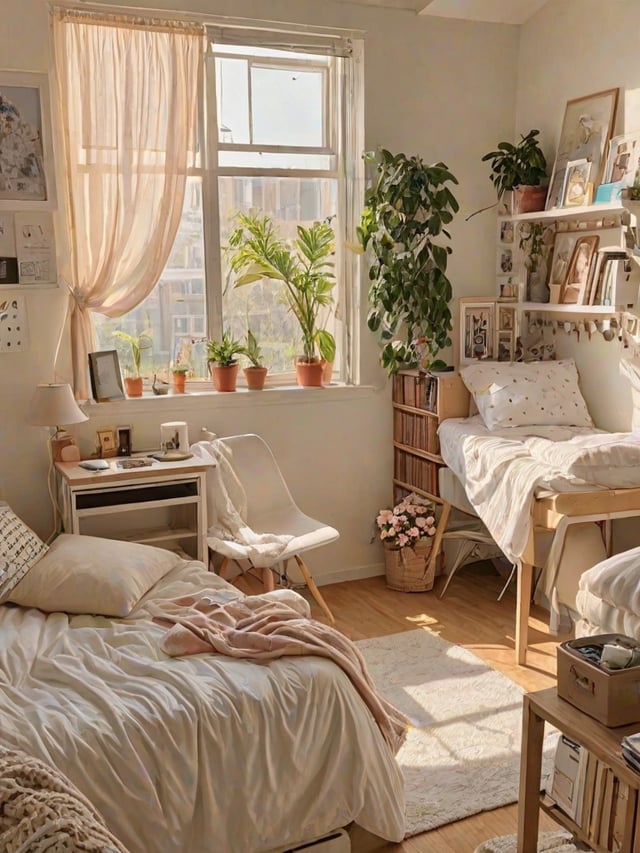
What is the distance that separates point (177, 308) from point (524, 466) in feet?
5.84

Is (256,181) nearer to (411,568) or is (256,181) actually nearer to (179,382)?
(179,382)

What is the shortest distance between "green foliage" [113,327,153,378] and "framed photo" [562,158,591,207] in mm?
2041

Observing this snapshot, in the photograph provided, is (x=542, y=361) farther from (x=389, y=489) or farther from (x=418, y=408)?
(x=389, y=489)

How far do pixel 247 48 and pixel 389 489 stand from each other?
7.44 ft

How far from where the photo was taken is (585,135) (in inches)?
155

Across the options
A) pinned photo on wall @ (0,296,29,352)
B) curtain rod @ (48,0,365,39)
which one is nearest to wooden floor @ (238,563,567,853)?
pinned photo on wall @ (0,296,29,352)

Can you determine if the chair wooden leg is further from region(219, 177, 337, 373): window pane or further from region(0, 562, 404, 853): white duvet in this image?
region(0, 562, 404, 853): white duvet

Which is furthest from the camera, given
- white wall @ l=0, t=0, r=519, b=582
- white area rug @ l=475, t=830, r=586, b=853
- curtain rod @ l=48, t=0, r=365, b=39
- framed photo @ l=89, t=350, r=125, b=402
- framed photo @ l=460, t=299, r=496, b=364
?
framed photo @ l=460, t=299, r=496, b=364

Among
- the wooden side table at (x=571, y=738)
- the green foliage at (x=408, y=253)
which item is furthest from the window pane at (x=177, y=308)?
the wooden side table at (x=571, y=738)

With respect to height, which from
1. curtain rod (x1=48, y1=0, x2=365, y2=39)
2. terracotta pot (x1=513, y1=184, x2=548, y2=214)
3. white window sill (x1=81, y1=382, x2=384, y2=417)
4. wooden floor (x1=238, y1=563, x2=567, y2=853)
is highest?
curtain rod (x1=48, y1=0, x2=365, y2=39)

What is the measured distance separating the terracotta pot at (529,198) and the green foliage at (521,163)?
0.13 feet

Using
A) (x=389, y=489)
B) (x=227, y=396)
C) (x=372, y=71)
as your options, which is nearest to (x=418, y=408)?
(x=389, y=489)

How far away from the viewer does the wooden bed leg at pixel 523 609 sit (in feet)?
11.3

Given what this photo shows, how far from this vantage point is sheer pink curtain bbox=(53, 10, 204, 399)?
12.1 feet
